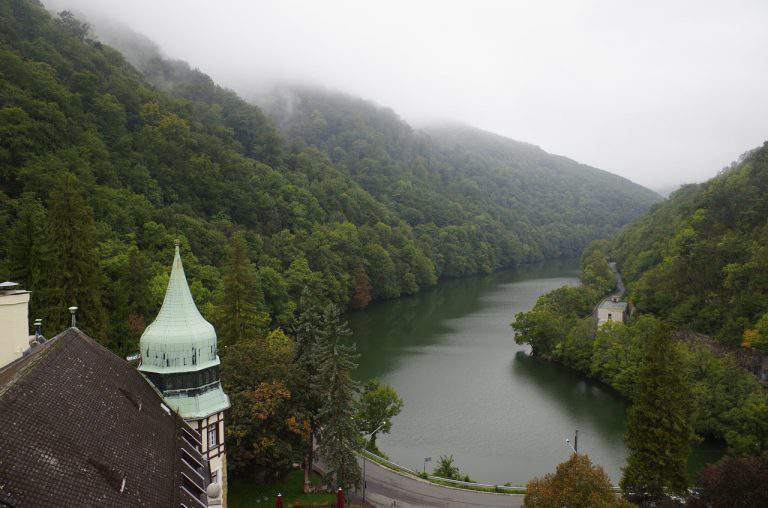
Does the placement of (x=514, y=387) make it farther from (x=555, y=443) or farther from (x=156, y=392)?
(x=156, y=392)

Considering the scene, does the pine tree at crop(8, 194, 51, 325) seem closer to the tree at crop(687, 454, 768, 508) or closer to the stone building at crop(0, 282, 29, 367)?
the stone building at crop(0, 282, 29, 367)

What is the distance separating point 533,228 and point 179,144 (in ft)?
410

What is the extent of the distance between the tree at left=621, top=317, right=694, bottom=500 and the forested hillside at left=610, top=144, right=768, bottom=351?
61.8ft

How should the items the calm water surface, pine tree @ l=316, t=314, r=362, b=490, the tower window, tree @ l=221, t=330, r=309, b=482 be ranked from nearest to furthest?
the tower window, tree @ l=221, t=330, r=309, b=482, pine tree @ l=316, t=314, r=362, b=490, the calm water surface

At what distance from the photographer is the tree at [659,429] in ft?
88.7

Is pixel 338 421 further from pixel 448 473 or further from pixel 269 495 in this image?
pixel 448 473

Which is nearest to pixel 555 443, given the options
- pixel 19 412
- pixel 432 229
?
pixel 19 412

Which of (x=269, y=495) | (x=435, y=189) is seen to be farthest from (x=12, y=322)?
(x=435, y=189)

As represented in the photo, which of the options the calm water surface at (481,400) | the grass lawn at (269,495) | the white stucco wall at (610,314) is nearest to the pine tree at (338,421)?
the grass lawn at (269,495)

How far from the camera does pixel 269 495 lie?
26375mm

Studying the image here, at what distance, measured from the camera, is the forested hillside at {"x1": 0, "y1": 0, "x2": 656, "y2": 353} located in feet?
118

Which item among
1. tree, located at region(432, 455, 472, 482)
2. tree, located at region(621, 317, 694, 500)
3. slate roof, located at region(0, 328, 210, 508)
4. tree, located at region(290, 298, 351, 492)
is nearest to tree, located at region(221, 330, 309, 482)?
tree, located at region(290, 298, 351, 492)

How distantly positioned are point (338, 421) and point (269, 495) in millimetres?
5277

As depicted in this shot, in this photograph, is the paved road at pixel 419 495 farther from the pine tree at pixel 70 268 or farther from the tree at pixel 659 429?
the pine tree at pixel 70 268
